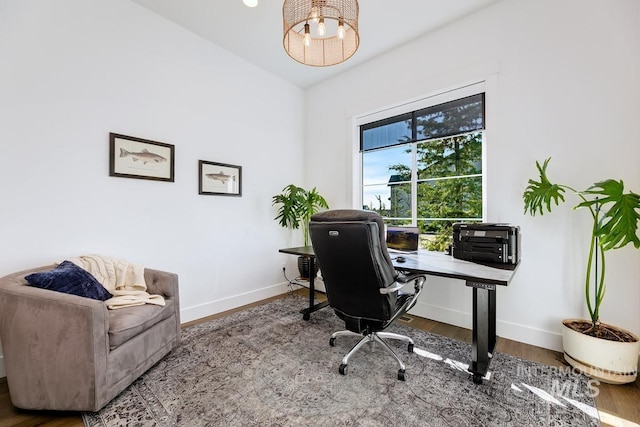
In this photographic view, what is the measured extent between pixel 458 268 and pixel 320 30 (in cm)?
193

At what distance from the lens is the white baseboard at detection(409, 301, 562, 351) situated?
2252mm

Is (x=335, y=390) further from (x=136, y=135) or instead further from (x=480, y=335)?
(x=136, y=135)

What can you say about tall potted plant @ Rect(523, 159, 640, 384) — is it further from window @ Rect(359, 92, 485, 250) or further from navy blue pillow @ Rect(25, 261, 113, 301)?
navy blue pillow @ Rect(25, 261, 113, 301)

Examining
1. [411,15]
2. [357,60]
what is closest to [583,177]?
[411,15]

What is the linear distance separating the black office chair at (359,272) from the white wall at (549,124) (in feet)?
3.95

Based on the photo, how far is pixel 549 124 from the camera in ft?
7.44

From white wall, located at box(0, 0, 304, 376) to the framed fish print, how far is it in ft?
0.23

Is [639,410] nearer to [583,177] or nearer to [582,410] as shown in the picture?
[582,410]

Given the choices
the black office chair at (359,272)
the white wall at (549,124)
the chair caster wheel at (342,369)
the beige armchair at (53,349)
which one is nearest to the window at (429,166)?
the white wall at (549,124)

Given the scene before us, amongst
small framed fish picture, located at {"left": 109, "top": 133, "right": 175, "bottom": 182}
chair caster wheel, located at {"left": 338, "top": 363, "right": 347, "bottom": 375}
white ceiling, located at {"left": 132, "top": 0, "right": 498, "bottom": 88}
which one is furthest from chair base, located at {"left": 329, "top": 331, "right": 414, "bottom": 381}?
white ceiling, located at {"left": 132, "top": 0, "right": 498, "bottom": 88}

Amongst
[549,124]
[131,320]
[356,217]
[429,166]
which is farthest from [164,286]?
[549,124]

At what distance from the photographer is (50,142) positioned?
2.09 meters

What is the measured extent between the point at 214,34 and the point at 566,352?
4.44m

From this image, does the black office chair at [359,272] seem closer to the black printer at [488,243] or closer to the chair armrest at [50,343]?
the black printer at [488,243]
